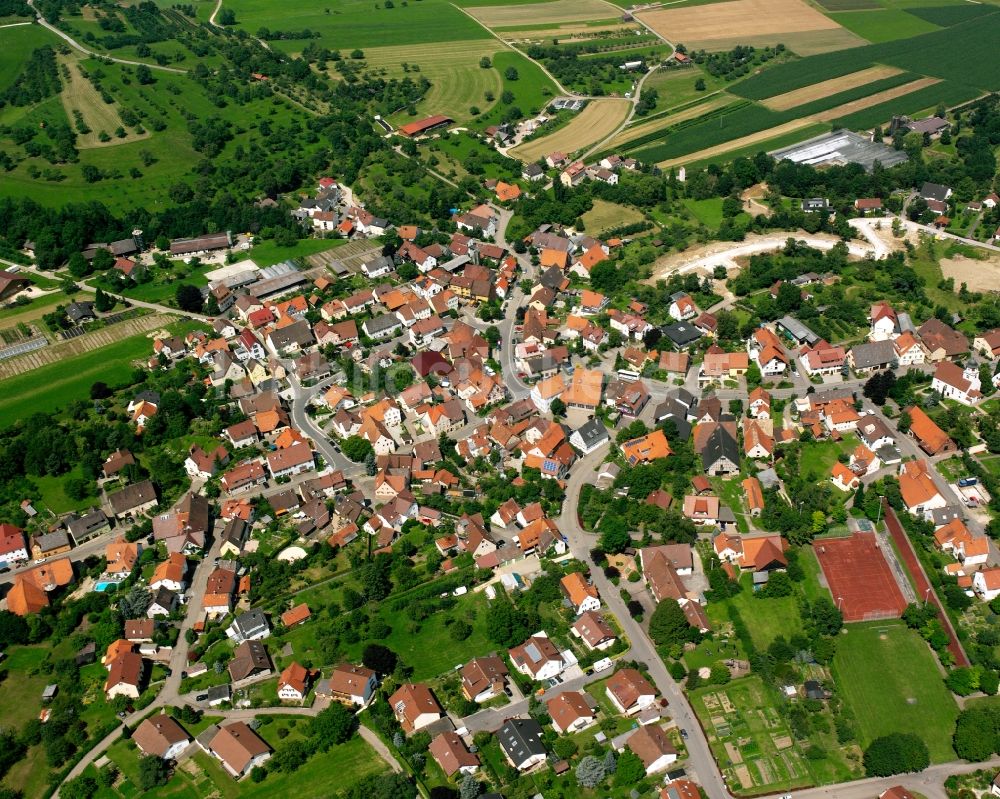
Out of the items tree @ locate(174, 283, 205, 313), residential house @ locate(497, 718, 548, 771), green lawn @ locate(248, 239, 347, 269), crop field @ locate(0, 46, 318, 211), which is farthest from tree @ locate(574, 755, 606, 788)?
crop field @ locate(0, 46, 318, 211)

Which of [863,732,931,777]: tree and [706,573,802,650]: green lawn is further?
[706,573,802,650]: green lawn

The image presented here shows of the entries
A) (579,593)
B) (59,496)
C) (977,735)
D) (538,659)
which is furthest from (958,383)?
(59,496)

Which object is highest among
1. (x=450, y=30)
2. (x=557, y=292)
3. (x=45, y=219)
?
(x=450, y=30)

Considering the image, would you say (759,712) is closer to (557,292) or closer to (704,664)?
(704,664)

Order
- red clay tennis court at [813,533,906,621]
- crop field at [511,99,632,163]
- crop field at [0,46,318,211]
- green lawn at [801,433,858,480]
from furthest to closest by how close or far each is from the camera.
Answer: crop field at [511,99,632,163]
crop field at [0,46,318,211]
green lawn at [801,433,858,480]
red clay tennis court at [813,533,906,621]

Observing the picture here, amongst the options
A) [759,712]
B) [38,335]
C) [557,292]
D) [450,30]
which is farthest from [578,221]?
[450,30]

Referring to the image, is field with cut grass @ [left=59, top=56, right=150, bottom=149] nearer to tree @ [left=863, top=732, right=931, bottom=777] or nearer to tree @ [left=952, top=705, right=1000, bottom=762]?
tree @ [left=863, top=732, right=931, bottom=777]

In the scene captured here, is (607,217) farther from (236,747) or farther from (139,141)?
(236,747)
